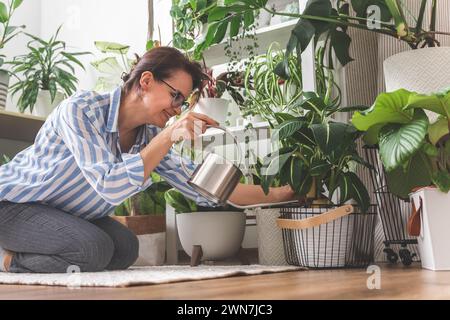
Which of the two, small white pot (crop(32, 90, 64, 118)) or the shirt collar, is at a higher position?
small white pot (crop(32, 90, 64, 118))

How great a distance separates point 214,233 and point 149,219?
1.21ft

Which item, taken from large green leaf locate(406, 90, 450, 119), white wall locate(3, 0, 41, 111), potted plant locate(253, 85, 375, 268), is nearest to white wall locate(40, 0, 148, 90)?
white wall locate(3, 0, 41, 111)

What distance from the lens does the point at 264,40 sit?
2312 mm

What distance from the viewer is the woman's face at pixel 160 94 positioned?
176cm

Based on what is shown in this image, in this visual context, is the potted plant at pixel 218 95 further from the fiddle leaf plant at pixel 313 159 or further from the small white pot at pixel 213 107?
the fiddle leaf plant at pixel 313 159

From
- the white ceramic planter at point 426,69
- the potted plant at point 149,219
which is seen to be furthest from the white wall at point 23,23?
the white ceramic planter at point 426,69

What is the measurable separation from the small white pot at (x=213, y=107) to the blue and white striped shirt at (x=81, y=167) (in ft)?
1.27

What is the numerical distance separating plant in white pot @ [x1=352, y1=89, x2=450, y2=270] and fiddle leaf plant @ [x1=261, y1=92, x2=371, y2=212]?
89 mm

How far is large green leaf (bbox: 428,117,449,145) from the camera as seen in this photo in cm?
144

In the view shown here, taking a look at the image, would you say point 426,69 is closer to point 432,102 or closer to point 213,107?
point 432,102

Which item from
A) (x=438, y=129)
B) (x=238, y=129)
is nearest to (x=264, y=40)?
(x=238, y=129)

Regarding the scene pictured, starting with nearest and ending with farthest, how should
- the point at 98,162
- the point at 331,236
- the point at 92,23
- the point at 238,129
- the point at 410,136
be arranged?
the point at 410,136 < the point at 98,162 < the point at 331,236 < the point at 238,129 < the point at 92,23

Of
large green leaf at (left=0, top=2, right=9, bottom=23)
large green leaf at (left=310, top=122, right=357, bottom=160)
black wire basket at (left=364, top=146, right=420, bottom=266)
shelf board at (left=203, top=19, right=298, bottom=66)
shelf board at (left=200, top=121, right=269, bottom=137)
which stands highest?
large green leaf at (left=0, top=2, right=9, bottom=23)

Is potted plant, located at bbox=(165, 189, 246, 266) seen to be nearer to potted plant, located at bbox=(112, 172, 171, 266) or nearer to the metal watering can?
potted plant, located at bbox=(112, 172, 171, 266)
